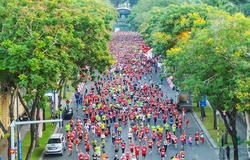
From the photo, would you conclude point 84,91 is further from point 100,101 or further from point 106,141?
point 106,141

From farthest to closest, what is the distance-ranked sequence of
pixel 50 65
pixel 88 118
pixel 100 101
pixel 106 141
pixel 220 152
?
pixel 100 101 < pixel 88 118 < pixel 106 141 < pixel 220 152 < pixel 50 65

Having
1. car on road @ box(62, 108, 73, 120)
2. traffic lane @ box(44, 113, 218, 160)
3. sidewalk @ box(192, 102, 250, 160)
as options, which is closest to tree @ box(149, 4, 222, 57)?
sidewalk @ box(192, 102, 250, 160)

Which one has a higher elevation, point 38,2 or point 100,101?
point 38,2

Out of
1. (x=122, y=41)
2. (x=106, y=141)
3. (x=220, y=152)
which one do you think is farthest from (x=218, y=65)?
(x=122, y=41)

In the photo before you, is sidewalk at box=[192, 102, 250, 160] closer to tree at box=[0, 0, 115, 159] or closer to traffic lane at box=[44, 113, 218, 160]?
traffic lane at box=[44, 113, 218, 160]

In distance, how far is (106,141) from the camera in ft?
130

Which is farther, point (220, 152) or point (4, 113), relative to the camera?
point (4, 113)

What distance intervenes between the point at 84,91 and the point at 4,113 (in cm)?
1887

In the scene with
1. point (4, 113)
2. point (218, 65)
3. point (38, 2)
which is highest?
point (38, 2)

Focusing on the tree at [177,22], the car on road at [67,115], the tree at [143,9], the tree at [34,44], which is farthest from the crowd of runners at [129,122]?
the tree at [143,9]

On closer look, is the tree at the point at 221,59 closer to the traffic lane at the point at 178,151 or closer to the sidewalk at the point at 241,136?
the traffic lane at the point at 178,151

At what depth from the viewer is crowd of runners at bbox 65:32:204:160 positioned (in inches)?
1437

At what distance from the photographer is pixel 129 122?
1783 inches

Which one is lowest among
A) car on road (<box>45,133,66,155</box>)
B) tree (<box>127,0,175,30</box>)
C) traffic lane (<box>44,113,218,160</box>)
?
traffic lane (<box>44,113,218,160</box>)
